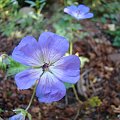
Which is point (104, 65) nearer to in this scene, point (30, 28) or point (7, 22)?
point (30, 28)

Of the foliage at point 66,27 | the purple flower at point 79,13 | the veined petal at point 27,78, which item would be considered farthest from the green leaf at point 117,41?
the veined petal at point 27,78

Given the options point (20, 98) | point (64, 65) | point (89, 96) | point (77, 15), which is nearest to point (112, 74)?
point (89, 96)

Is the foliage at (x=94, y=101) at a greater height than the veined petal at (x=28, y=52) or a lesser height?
lesser

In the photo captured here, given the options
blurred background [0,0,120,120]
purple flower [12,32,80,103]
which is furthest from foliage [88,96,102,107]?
purple flower [12,32,80,103]

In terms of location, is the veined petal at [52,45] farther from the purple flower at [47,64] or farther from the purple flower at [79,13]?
the purple flower at [79,13]

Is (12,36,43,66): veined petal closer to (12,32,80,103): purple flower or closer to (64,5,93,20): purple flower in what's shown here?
(12,32,80,103): purple flower

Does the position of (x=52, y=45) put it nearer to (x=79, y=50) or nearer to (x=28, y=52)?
(x=28, y=52)
